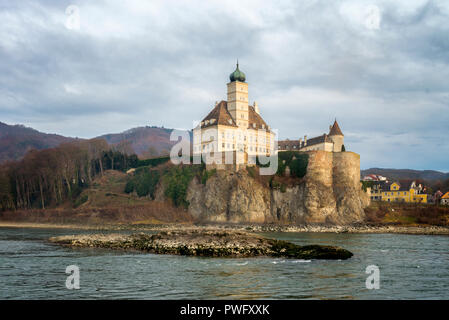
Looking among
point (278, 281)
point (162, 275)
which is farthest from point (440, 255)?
point (162, 275)

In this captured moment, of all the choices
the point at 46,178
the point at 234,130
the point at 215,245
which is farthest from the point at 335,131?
the point at 46,178

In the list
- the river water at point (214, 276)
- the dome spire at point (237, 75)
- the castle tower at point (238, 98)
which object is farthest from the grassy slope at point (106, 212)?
the river water at point (214, 276)

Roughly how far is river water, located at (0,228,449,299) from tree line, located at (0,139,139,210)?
162ft

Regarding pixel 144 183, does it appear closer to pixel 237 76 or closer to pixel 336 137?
pixel 237 76

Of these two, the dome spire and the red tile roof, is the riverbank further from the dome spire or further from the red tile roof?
the dome spire

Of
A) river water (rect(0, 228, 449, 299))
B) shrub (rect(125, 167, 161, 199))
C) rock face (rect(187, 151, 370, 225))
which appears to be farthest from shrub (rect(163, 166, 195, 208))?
river water (rect(0, 228, 449, 299))

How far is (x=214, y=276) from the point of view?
74.4 feet

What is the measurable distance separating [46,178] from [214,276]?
222ft

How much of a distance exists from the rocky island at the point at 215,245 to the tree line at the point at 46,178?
144 ft

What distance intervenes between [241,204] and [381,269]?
4117cm

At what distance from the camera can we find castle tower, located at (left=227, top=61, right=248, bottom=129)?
2987 inches

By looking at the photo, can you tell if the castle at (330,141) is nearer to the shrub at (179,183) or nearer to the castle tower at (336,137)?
the castle tower at (336,137)
